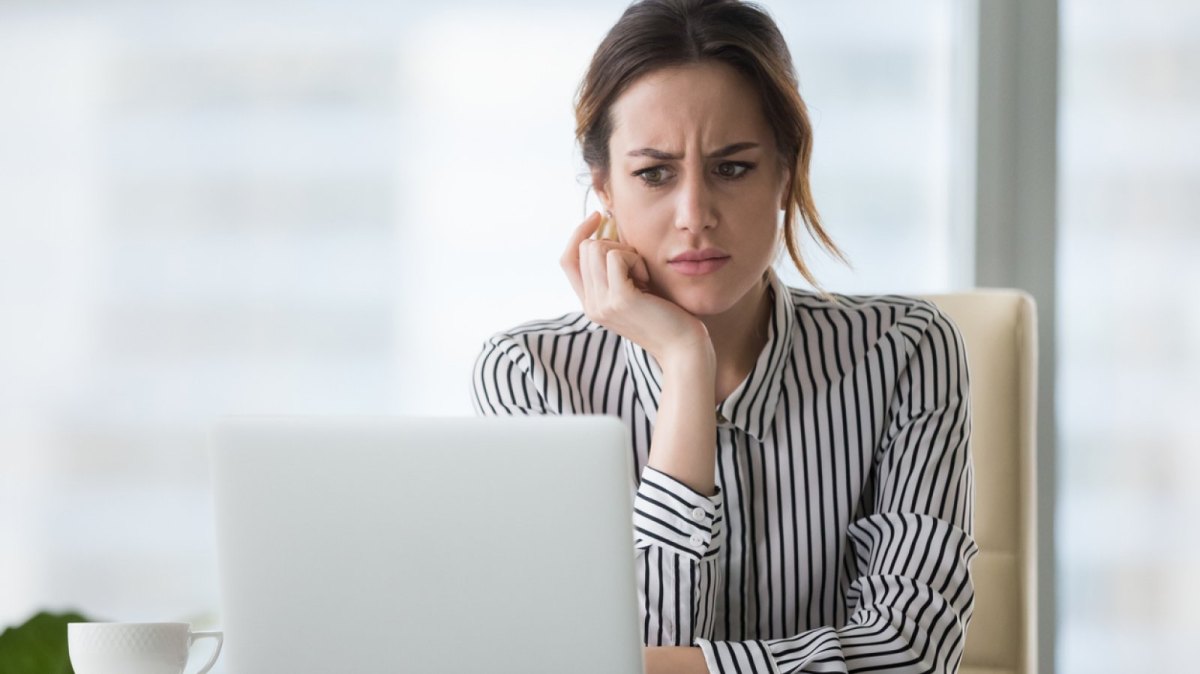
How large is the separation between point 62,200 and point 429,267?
0.71 meters

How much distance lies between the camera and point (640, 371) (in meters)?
1.40

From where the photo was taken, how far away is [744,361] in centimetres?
145

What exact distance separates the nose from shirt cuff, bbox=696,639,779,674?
1.59 ft

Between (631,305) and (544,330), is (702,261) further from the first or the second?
(544,330)

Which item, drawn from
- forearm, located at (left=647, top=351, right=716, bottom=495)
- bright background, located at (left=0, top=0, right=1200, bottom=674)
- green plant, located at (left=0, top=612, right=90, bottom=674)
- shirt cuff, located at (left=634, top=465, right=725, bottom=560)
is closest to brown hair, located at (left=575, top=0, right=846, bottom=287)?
forearm, located at (left=647, top=351, right=716, bottom=495)

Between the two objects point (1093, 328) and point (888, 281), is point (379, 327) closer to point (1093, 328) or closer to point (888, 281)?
point (888, 281)

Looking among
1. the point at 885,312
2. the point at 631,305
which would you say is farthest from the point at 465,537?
the point at 885,312

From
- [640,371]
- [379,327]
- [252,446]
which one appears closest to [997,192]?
[640,371]

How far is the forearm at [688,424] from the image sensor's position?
122cm

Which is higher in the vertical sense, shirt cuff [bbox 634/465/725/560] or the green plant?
shirt cuff [bbox 634/465/725/560]

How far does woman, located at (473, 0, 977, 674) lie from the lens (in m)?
1.31

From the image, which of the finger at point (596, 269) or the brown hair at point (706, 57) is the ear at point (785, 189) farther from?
the finger at point (596, 269)

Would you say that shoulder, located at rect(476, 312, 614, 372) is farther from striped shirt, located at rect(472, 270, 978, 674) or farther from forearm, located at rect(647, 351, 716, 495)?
forearm, located at rect(647, 351, 716, 495)

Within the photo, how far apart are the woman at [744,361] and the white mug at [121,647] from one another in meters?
0.50
